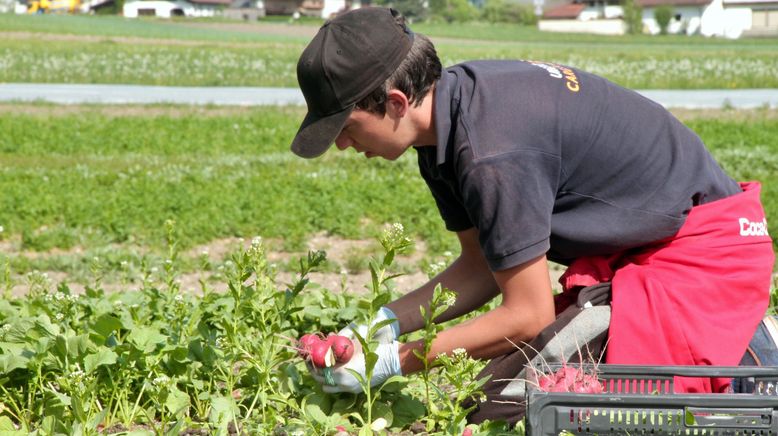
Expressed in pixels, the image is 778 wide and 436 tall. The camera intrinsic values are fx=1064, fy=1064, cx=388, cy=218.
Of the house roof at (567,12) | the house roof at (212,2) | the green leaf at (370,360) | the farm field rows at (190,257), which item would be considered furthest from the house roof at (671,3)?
the green leaf at (370,360)

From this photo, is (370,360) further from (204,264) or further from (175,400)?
(204,264)

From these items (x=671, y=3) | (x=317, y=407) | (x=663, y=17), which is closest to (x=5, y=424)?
(x=317, y=407)

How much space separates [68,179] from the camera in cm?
735

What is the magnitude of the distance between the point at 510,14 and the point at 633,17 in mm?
26393

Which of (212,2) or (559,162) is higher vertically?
(559,162)

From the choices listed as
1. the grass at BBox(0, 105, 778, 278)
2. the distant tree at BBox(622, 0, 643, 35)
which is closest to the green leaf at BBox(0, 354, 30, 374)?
the grass at BBox(0, 105, 778, 278)

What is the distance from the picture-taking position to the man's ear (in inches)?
100

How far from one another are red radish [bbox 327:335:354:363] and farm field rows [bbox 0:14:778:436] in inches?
4.3

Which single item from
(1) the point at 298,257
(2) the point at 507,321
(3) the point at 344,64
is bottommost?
(1) the point at 298,257

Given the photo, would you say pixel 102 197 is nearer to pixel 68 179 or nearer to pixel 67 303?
pixel 68 179

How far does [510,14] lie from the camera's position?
83.6m

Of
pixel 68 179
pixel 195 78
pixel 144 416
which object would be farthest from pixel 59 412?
pixel 195 78

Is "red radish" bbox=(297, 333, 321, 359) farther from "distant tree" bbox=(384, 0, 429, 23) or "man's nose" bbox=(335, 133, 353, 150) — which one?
"distant tree" bbox=(384, 0, 429, 23)

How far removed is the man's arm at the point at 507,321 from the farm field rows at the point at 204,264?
4.2 inches
